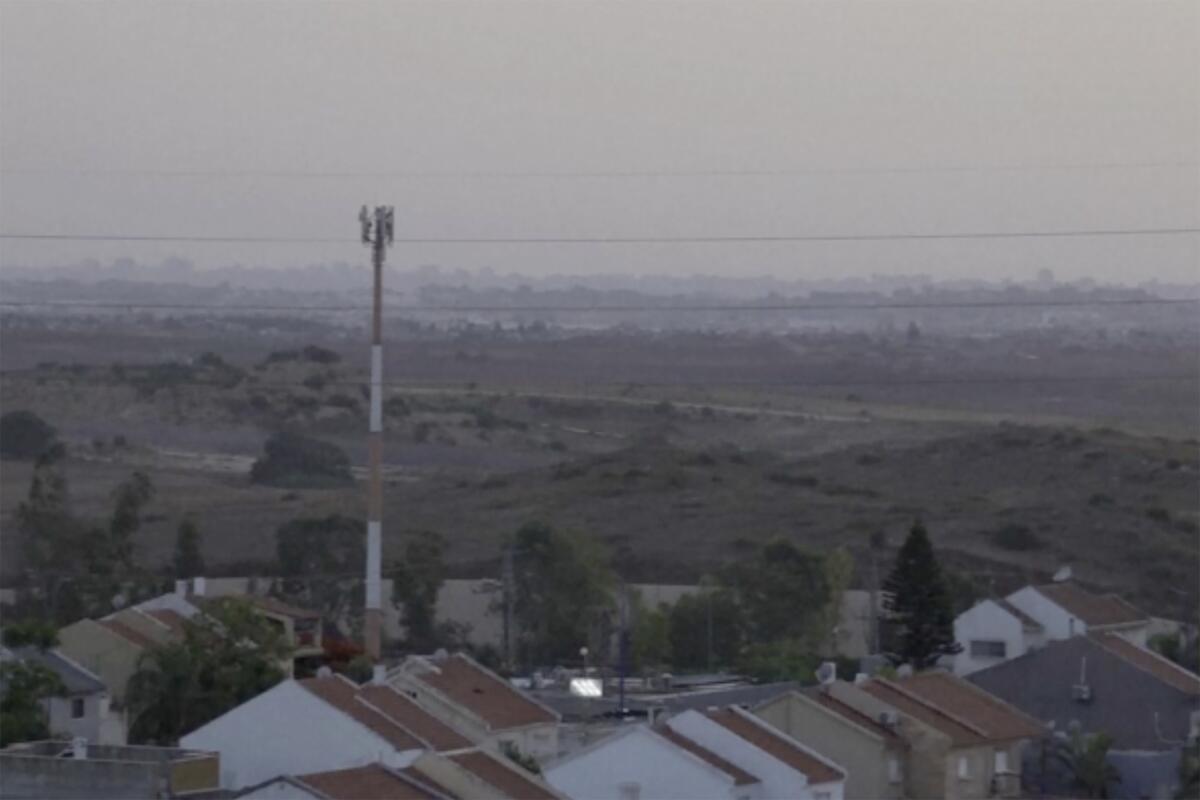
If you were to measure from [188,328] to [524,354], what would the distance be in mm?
15613

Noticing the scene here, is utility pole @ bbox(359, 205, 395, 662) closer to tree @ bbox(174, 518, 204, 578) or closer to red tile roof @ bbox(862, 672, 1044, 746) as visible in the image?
red tile roof @ bbox(862, 672, 1044, 746)

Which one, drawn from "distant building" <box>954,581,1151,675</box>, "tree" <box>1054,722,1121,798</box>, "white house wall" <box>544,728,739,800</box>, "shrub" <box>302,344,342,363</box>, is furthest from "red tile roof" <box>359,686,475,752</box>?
"shrub" <box>302,344,342,363</box>

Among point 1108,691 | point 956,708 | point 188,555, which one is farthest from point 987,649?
point 188,555

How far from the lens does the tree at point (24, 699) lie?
2011 centimetres

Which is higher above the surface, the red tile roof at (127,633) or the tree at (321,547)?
the red tile roof at (127,633)

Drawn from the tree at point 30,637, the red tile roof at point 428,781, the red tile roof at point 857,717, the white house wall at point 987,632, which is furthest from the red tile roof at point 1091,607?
A: the red tile roof at point 428,781

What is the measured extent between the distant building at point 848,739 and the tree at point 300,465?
121ft

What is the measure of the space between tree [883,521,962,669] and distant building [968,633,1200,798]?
242 cm

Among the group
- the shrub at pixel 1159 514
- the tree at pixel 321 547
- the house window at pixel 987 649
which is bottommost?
the shrub at pixel 1159 514

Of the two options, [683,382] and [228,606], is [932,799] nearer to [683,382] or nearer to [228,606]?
[228,606]

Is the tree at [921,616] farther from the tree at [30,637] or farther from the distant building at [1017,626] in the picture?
the tree at [30,637]

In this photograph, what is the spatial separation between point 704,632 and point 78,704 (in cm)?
1304

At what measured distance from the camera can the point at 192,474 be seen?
59375 millimetres

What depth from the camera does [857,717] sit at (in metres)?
22.0
